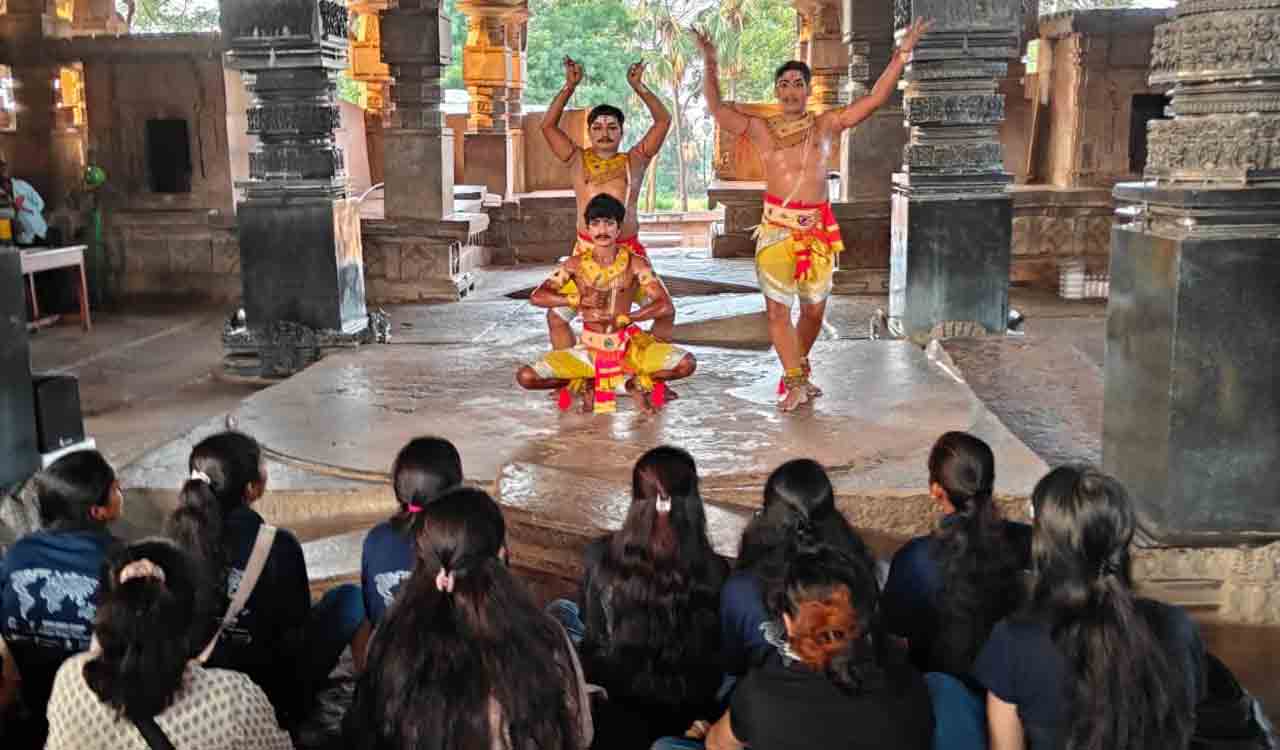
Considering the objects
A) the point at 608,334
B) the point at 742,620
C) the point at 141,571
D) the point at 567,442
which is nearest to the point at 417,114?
the point at 608,334

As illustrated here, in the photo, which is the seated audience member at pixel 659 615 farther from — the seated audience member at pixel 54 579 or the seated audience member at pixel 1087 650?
the seated audience member at pixel 54 579

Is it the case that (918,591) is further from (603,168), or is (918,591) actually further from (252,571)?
(603,168)

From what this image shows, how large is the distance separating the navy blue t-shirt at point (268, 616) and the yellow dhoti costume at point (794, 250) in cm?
318

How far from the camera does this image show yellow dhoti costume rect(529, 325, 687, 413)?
5.61m

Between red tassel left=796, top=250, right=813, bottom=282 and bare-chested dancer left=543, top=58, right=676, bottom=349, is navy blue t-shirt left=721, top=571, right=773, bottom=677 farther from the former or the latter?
bare-chested dancer left=543, top=58, right=676, bottom=349

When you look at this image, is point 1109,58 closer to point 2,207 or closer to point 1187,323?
point 1187,323

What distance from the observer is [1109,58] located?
1219 centimetres

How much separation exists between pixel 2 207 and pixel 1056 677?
10.2 metres

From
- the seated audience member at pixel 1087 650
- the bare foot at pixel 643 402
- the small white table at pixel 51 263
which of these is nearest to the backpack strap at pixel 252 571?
the seated audience member at pixel 1087 650

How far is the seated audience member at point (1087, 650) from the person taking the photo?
7.49ft

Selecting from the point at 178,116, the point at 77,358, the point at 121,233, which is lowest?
the point at 77,358

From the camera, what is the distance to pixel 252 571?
9.86ft

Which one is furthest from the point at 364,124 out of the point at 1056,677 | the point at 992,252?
the point at 1056,677

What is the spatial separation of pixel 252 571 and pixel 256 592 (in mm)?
74
